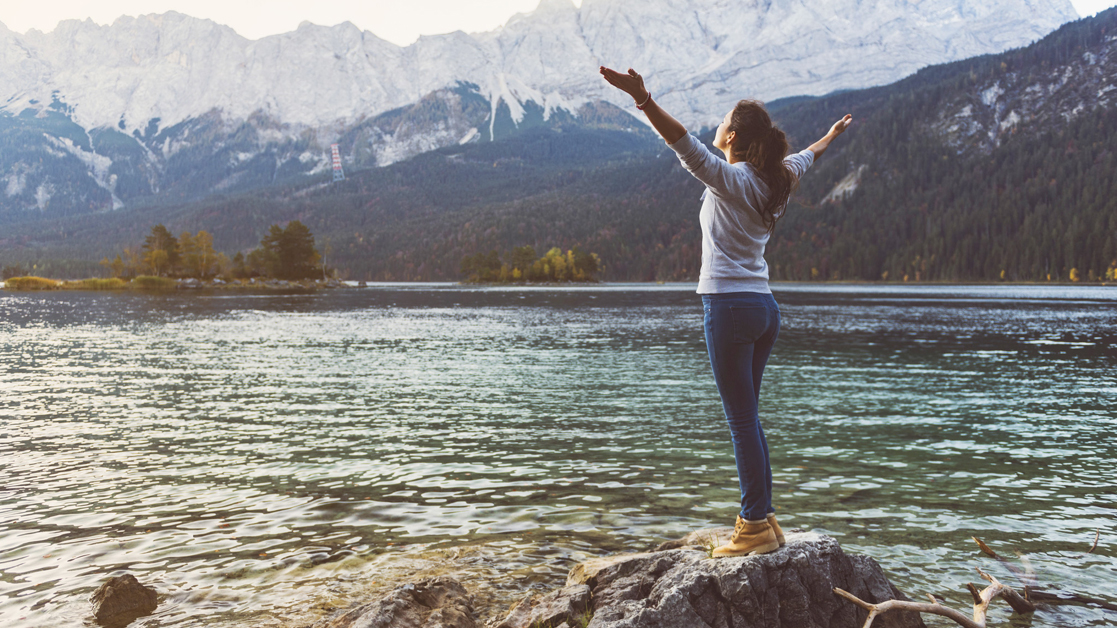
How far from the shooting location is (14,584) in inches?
318

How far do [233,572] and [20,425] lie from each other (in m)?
14.5

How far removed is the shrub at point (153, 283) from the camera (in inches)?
6277

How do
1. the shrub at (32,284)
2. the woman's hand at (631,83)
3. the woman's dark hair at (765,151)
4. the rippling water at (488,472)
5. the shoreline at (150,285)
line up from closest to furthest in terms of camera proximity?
1. the woman's hand at (631,83)
2. the woman's dark hair at (765,151)
3. the rippling water at (488,472)
4. the shrub at (32,284)
5. the shoreline at (150,285)

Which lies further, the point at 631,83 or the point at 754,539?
the point at 754,539

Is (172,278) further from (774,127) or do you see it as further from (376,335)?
(774,127)

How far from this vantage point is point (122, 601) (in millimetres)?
7414

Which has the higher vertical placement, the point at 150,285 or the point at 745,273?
the point at 745,273

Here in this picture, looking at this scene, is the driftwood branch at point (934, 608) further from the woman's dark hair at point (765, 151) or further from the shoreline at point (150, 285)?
the shoreline at point (150, 285)

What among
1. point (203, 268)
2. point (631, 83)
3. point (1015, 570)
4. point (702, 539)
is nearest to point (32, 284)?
point (203, 268)

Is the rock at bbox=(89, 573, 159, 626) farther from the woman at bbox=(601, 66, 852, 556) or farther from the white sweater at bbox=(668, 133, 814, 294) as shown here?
the white sweater at bbox=(668, 133, 814, 294)

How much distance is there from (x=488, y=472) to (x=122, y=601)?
23.4 feet

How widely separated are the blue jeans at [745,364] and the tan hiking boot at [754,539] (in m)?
0.07

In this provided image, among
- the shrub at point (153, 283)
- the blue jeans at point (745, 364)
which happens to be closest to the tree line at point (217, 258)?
the shrub at point (153, 283)

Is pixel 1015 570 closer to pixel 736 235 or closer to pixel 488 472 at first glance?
pixel 736 235
